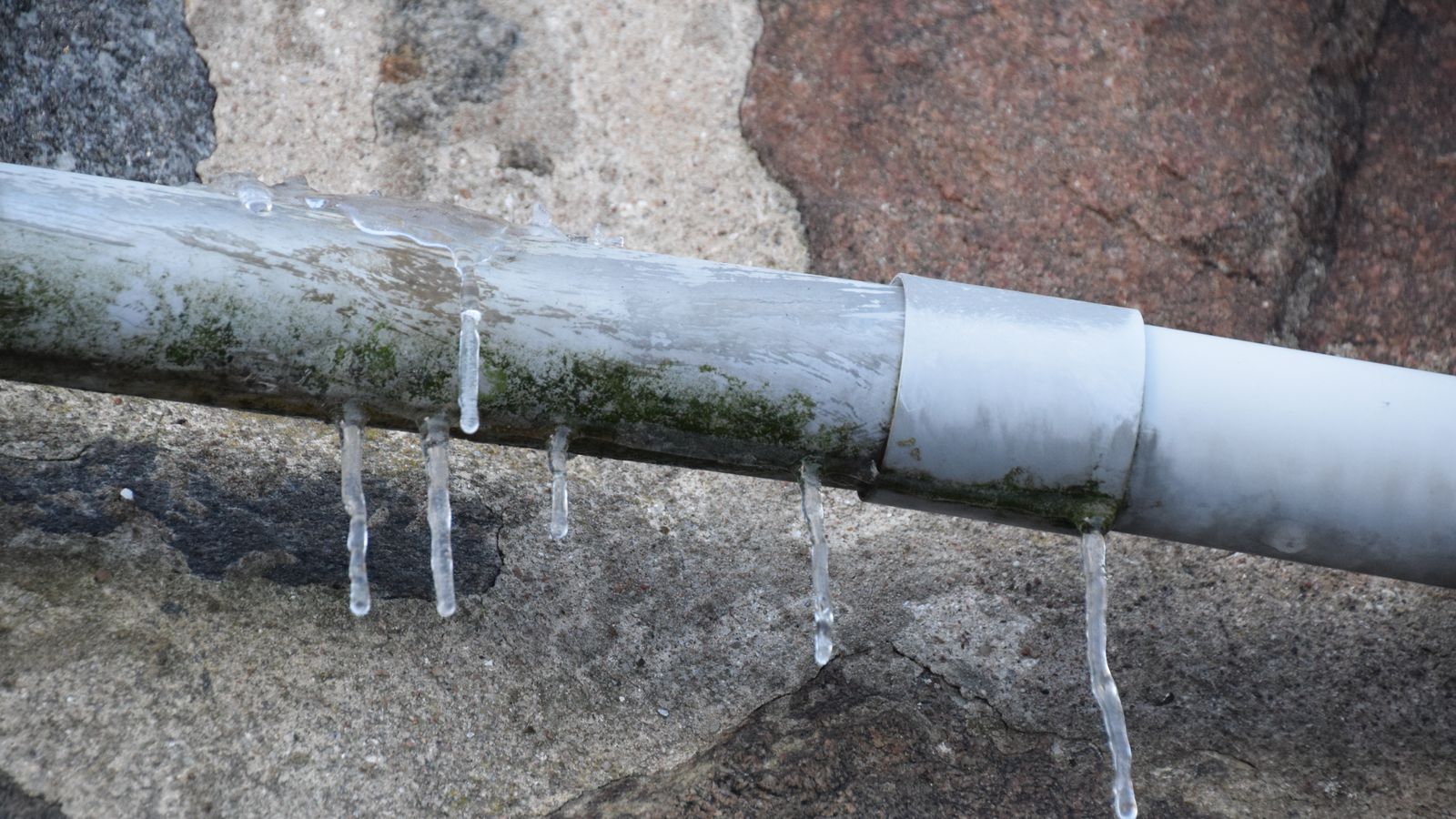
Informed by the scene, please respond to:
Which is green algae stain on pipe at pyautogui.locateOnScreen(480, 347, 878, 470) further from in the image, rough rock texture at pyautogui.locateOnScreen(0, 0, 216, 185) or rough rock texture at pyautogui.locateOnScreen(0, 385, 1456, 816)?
rough rock texture at pyautogui.locateOnScreen(0, 0, 216, 185)

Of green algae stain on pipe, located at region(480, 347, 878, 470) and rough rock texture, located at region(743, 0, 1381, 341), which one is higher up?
rough rock texture, located at region(743, 0, 1381, 341)

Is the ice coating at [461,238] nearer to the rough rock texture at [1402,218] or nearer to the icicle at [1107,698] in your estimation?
the icicle at [1107,698]

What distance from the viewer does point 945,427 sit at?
0.87m

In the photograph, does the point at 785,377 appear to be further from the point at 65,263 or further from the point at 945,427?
the point at 65,263

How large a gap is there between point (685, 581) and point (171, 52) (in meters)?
0.82

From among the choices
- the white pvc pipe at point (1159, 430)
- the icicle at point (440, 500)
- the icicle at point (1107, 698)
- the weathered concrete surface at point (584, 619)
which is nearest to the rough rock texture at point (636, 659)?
the weathered concrete surface at point (584, 619)

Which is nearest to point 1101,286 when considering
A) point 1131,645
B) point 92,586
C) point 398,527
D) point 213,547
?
point 1131,645

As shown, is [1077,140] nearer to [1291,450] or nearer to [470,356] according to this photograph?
[1291,450]

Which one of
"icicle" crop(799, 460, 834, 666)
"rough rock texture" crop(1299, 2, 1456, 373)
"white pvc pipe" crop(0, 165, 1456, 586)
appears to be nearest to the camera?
"white pvc pipe" crop(0, 165, 1456, 586)

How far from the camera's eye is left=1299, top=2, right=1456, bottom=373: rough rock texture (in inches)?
54.2

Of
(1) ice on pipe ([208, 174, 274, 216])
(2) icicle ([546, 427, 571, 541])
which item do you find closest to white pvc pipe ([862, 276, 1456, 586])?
(2) icicle ([546, 427, 571, 541])

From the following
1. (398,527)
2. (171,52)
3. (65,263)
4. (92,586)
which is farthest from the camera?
(171,52)

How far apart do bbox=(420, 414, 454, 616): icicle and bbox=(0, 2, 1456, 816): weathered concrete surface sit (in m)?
0.24

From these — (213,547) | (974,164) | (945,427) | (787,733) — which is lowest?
(787,733)
